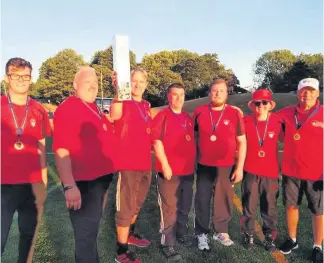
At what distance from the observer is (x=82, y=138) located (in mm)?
2758

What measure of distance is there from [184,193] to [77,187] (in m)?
1.73

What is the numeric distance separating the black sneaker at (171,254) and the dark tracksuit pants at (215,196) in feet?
1.67

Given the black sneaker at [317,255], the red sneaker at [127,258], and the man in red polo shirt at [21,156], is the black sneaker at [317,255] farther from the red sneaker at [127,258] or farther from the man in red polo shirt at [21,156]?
the man in red polo shirt at [21,156]

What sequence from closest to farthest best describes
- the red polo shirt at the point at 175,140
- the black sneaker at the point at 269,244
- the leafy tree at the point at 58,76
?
the red polo shirt at the point at 175,140
the black sneaker at the point at 269,244
the leafy tree at the point at 58,76

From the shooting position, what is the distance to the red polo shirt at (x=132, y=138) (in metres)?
3.70

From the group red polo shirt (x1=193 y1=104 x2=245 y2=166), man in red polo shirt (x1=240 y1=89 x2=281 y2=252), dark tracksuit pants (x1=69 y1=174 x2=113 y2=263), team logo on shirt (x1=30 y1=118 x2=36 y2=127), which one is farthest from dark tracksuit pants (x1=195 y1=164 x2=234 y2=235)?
team logo on shirt (x1=30 y1=118 x2=36 y2=127)

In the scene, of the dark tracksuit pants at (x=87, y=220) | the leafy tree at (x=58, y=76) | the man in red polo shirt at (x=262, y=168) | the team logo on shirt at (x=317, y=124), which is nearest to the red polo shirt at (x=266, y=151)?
the man in red polo shirt at (x=262, y=168)

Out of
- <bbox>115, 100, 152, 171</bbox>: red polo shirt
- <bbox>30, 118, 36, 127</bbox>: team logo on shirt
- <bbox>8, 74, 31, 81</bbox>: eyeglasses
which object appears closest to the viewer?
<bbox>8, 74, 31, 81</bbox>: eyeglasses

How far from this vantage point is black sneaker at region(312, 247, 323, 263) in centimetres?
359

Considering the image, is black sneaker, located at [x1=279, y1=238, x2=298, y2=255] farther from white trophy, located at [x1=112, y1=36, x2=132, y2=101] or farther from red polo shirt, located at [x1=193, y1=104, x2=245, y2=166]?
white trophy, located at [x1=112, y1=36, x2=132, y2=101]

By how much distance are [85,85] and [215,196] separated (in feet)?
7.71

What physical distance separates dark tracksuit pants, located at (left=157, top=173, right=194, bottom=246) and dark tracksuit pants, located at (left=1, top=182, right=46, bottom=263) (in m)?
1.50

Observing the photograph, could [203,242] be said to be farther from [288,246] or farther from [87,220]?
[87,220]

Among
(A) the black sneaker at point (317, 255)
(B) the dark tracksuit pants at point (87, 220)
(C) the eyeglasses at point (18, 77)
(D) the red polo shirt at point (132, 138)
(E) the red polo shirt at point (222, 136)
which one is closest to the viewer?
(B) the dark tracksuit pants at point (87, 220)
